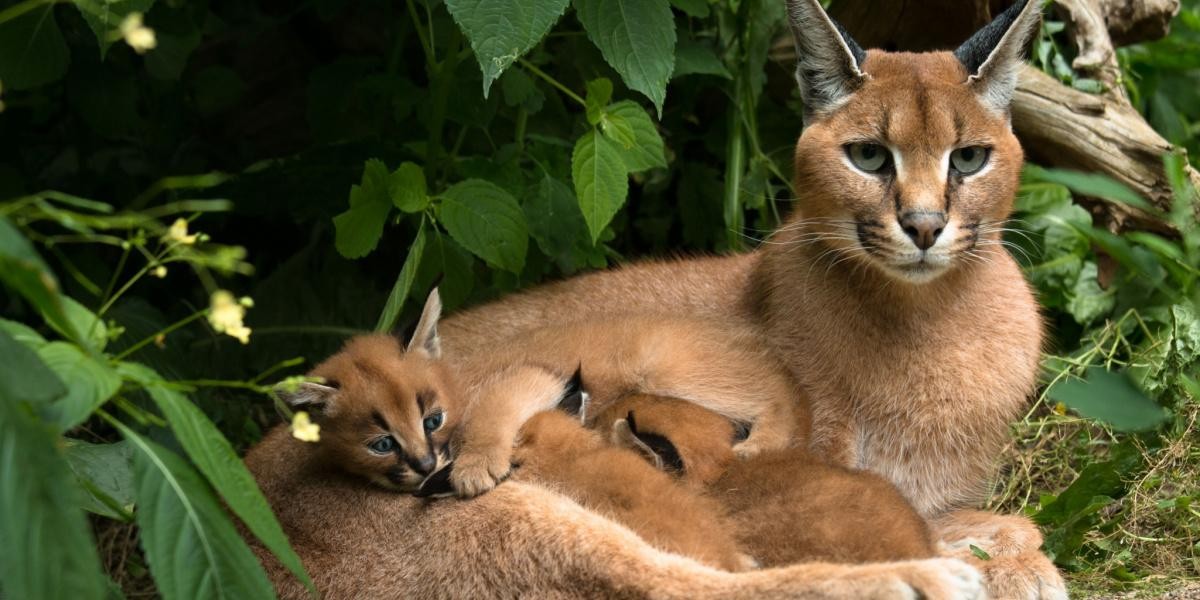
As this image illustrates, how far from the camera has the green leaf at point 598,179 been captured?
556 cm

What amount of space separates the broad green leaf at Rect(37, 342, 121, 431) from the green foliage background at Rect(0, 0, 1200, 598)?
25cm

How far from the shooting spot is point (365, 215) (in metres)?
5.72

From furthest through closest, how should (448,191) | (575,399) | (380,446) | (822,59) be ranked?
(448,191) → (822,59) → (575,399) → (380,446)

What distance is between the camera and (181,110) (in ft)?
26.5

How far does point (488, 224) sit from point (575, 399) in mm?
1028

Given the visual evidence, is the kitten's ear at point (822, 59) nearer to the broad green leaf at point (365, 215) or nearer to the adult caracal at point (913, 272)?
the adult caracal at point (913, 272)

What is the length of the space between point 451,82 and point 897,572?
319 cm

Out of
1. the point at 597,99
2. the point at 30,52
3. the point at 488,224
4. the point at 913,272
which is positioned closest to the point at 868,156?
the point at 913,272

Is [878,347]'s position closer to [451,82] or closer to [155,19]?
[451,82]

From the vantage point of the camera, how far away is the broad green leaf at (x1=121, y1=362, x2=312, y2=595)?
3227 mm

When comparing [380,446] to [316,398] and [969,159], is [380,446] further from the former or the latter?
[969,159]

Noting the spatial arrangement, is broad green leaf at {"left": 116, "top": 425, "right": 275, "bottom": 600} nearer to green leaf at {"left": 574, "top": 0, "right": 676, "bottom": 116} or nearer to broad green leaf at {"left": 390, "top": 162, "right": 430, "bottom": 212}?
broad green leaf at {"left": 390, "top": 162, "right": 430, "bottom": 212}

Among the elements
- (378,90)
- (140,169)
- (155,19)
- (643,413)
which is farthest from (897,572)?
(140,169)

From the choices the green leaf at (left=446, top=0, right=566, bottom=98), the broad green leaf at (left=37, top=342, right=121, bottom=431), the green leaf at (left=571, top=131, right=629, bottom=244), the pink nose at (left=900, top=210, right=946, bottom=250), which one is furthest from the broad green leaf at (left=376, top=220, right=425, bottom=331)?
the broad green leaf at (left=37, top=342, right=121, bottom=431)
